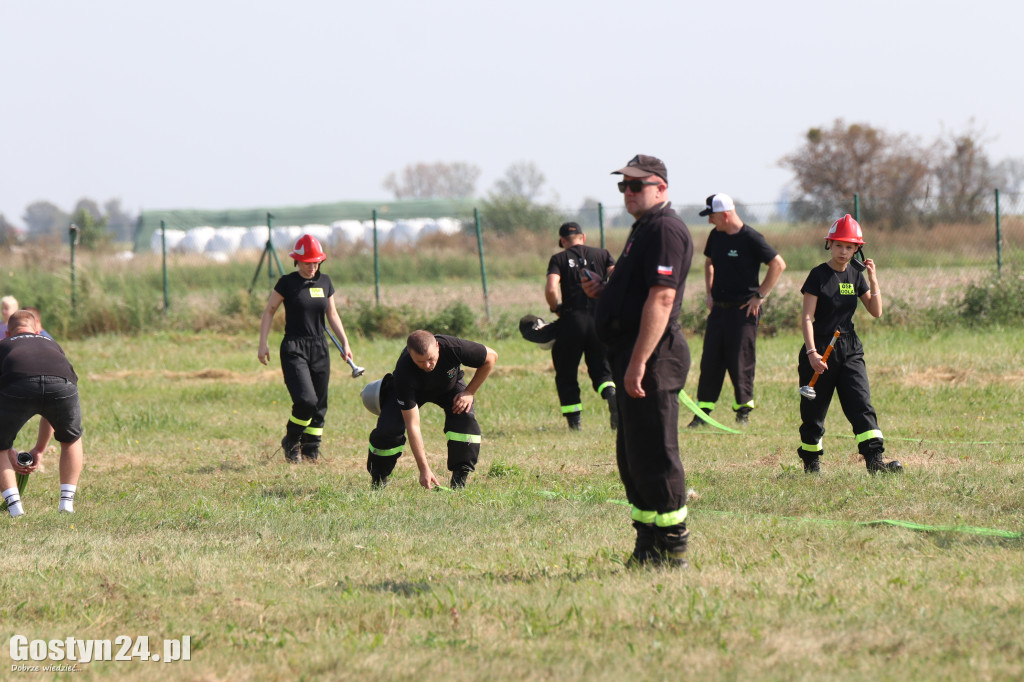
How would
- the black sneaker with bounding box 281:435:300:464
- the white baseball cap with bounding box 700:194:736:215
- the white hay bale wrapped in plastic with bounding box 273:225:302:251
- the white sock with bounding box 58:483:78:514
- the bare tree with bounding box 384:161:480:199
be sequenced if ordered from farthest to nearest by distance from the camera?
the bare tree with bounding box 384:161:480:199, the white hay bale wrapped in plastic with bounding box 273:225:302:251, the white baseball cap with bounding box 700:194:736:215, the black sneaker with bounding box 281:435:300:464, the white sock with bounding box 58:483:78:514

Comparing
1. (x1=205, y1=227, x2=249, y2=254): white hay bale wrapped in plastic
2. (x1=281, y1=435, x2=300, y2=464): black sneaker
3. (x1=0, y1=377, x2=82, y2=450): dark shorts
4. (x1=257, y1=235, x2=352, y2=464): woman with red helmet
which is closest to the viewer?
(x1=0, y1=377, x2=82, y2=450): dark shorts

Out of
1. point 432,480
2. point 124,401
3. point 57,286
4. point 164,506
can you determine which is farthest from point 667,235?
point 57,286

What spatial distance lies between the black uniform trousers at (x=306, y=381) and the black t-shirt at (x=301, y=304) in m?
0.08

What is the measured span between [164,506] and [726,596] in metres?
4.49

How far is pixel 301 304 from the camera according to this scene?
9.33 m

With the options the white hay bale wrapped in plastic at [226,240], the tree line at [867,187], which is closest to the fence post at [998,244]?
the tree line at [867,187]

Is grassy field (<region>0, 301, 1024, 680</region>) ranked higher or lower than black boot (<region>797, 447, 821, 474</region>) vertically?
lower

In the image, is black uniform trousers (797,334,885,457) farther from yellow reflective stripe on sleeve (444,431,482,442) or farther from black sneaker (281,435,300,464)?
black sneaker (281,435,300,464)

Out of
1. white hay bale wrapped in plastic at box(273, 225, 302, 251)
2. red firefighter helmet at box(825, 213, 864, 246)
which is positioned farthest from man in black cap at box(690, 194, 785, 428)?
white hay bale wrapped in plastic at box(273, 225, 302, 251)

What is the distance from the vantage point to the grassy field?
160 inches

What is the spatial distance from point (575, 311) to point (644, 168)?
5.10 meters

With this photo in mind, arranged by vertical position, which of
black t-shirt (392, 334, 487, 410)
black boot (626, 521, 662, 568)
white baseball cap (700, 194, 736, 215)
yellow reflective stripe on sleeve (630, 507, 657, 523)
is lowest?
black boot (626, 521, 662, 568)

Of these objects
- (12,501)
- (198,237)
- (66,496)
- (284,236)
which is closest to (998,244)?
(66,496)

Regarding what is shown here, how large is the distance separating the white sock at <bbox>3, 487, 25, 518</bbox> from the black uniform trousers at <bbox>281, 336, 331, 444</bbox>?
250cm
